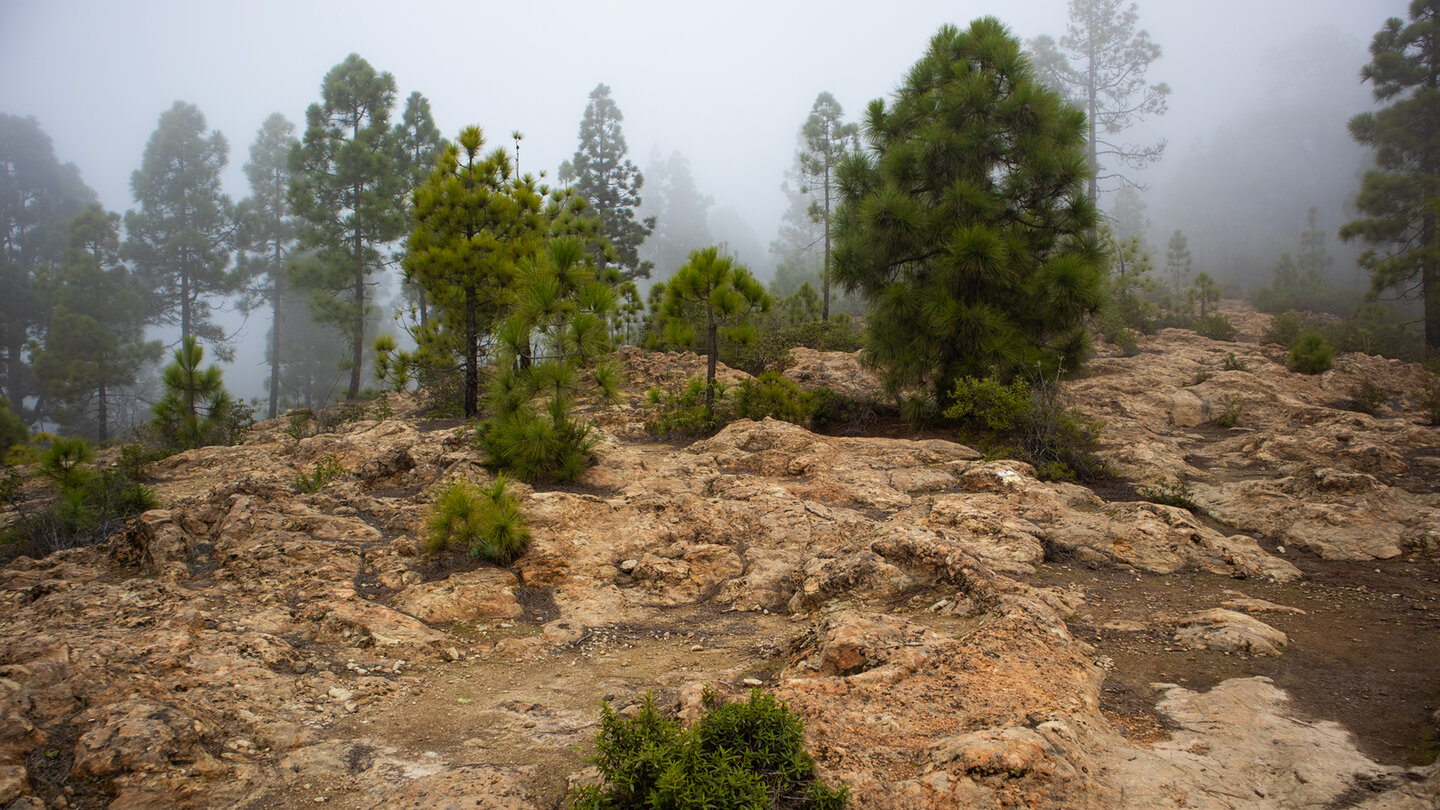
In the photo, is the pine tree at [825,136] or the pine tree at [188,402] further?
the pine tree at [825,136]

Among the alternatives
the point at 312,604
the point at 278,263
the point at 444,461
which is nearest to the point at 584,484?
the point at 444,461

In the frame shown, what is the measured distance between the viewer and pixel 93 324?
21.6m

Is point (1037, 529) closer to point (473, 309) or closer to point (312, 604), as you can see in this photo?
point (312, 604)

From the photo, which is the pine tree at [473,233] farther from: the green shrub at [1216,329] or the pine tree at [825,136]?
the green shrub at [1216,329]

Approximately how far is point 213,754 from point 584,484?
4000mm

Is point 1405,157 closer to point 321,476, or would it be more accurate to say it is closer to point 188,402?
point 321,476

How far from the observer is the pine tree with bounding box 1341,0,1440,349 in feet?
51.0

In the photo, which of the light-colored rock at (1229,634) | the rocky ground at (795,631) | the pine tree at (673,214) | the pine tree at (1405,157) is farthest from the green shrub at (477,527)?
the pine tree at (673,214)

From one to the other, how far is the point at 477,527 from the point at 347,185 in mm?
20812

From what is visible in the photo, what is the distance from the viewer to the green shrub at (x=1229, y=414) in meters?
8.44

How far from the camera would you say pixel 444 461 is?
6520mm

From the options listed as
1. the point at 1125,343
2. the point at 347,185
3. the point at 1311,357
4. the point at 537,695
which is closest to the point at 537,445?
the point at 537,695

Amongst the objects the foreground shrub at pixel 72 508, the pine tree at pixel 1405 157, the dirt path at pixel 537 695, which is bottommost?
the dirt path at pixel 537 695

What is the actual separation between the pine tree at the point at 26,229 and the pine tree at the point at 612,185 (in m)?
20.7
